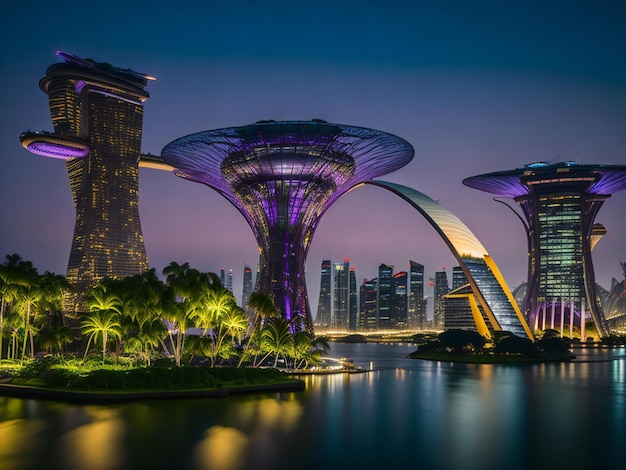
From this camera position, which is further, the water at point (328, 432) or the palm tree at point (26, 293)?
the palm tree at point (26, 293)

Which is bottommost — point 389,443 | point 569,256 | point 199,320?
point 389,443

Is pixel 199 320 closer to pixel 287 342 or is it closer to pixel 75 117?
pixel 287 342

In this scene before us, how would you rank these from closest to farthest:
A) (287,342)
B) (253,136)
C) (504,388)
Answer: (504,388) < (287,342) < (253,136)

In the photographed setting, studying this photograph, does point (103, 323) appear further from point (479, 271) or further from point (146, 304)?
point (479, 271)

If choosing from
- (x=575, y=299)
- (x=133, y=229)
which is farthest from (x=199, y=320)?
(x=575, y=299)

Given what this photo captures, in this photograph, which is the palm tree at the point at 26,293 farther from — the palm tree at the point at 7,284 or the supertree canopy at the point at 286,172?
the supertree canopy at the point at 286,172

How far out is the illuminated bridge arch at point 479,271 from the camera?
107 m

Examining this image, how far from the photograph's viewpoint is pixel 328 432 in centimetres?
3381

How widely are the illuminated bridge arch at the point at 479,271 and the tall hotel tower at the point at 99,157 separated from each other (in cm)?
7347

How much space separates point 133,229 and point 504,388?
120m

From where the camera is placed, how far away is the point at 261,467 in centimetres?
2586

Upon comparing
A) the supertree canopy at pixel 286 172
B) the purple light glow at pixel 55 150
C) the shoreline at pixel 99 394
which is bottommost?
the shoreline at pixel 99 394

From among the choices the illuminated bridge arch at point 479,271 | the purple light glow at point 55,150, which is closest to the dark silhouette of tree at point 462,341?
the illuminated bridge arch at point 479,271

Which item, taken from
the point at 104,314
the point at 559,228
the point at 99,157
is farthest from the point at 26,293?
the point at 559,228
